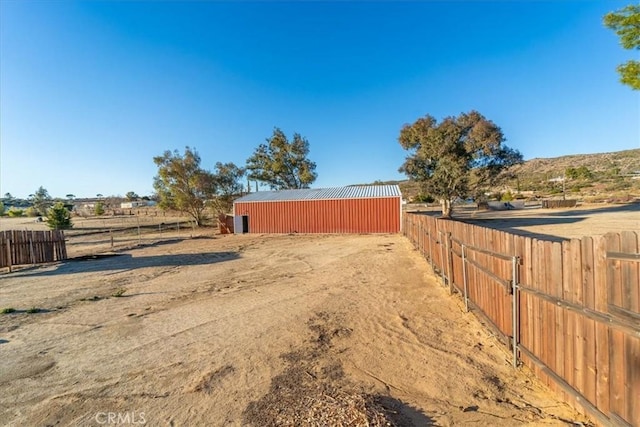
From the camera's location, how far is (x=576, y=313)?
9.53ft

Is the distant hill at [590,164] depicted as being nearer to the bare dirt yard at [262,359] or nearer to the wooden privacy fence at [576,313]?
the bare dirt yard at [262,359]

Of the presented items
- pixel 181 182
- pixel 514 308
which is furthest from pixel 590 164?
pixel 514 308

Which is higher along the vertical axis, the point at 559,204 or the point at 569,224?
the point at 559,204

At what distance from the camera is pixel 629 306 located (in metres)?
2.33

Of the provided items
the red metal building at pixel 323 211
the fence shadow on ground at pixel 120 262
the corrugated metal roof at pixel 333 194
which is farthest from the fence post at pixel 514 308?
the corrugated metal roof at pixel 333 194

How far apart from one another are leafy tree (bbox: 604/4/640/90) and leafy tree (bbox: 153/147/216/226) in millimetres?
33637

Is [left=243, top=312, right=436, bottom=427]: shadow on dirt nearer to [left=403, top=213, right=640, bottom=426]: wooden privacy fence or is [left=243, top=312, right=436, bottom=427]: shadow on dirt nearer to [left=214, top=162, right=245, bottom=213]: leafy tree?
[left=403, top=213, right=640, bottom=426]: wooden privacy fence

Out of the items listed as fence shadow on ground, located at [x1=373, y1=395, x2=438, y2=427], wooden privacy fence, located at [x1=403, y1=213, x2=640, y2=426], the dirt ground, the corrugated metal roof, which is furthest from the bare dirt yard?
the corrugated metal roof

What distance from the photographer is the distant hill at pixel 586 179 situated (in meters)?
56.0

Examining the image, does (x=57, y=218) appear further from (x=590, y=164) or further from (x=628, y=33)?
(x=590, y=164)

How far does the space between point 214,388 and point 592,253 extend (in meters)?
4.08

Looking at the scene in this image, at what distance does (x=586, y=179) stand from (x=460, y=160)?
54.4 meters

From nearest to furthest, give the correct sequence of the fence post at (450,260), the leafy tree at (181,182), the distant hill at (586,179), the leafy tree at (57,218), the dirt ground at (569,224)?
1. the fence post at (450,260)
2. the dirt ground at (569,224)
3. the leafy tree at (57,218)
4. the leafy tree at (181,182)
5. the distant hill at (586,179)

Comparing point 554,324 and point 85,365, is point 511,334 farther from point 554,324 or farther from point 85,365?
point 85,365
